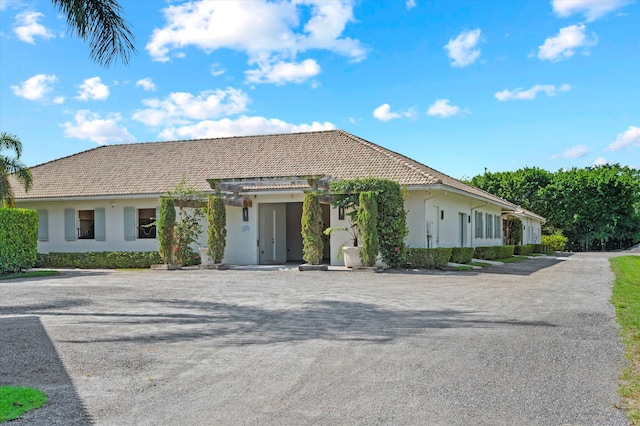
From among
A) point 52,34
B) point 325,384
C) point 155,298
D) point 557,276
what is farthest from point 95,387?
point 557,276

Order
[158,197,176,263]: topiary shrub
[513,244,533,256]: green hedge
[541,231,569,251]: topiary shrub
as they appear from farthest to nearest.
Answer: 1. [541,231,569,251]: topiary shrub
2. [513,244,533,256]: green hedge
3. [158,197,176,263]: topiary shrub

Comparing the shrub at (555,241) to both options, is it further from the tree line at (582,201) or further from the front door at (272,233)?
the front door at (272,233)

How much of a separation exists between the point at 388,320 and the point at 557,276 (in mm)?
10536

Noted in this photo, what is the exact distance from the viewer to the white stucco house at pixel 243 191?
20.9 metres

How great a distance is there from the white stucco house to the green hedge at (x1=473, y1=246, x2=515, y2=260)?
57cm

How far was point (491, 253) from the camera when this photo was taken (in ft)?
88.2

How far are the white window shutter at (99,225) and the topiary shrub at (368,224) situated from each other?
37.0ft

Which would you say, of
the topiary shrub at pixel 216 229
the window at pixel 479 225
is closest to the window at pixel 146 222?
the topiary shrub at pixel 216 229

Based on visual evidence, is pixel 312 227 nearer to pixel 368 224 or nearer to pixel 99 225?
pixel 368 224

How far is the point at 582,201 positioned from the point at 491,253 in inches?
1047

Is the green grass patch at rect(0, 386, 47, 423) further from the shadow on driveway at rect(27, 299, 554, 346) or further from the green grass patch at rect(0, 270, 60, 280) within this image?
the green grass patch at rect(0, 270, 60, 280)

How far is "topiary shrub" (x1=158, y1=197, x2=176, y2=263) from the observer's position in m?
20.3

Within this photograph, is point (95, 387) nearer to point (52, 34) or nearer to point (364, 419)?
point (364, 419)

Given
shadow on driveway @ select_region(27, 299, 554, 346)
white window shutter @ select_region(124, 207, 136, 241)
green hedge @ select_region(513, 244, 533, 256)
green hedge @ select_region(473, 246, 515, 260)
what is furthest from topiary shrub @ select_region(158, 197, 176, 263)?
green hedge @ select_region(513, 244, 533, 256)
